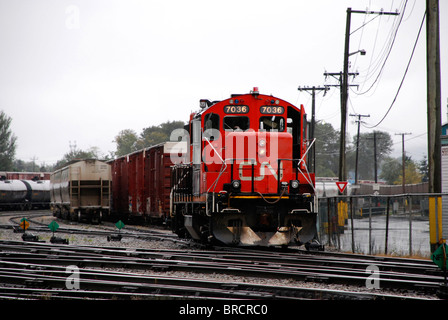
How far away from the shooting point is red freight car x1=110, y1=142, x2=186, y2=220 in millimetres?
23906

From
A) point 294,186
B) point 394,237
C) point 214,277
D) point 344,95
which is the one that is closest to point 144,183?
point 344,95

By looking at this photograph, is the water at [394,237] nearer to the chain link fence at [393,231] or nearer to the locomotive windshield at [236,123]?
the chain link fence at [393,231]

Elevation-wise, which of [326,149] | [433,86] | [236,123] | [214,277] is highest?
[326,149]

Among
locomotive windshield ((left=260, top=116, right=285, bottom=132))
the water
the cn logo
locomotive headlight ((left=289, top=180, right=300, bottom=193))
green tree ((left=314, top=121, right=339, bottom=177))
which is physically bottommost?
the water

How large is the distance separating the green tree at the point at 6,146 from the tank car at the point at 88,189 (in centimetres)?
6749

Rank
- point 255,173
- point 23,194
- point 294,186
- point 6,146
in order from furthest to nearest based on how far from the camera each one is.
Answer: point 6,146 → point 23,194 → point 255,173 → point 294,186

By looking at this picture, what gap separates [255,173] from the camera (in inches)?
510

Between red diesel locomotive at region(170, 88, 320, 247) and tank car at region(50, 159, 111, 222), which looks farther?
tank car at region(50, 159, 111, 222)

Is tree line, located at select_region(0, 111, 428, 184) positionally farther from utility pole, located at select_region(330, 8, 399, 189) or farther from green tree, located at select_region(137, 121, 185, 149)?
utility pole, located at select_region(330, 8, 399, 189)

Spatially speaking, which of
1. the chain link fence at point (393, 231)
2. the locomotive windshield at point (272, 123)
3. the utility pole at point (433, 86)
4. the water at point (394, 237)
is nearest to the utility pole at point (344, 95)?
the chain link fence at point (393, 231)

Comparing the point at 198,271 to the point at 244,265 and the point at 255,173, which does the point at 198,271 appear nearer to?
the point at 244,265

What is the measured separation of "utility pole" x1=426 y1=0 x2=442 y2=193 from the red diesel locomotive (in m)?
3.12

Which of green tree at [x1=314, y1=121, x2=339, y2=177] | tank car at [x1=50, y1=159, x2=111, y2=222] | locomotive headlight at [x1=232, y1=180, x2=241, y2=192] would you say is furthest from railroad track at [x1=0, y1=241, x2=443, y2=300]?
green tree at [x1=314, y1=121, x2=339, y2=177]

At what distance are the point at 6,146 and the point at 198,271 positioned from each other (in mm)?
92975
